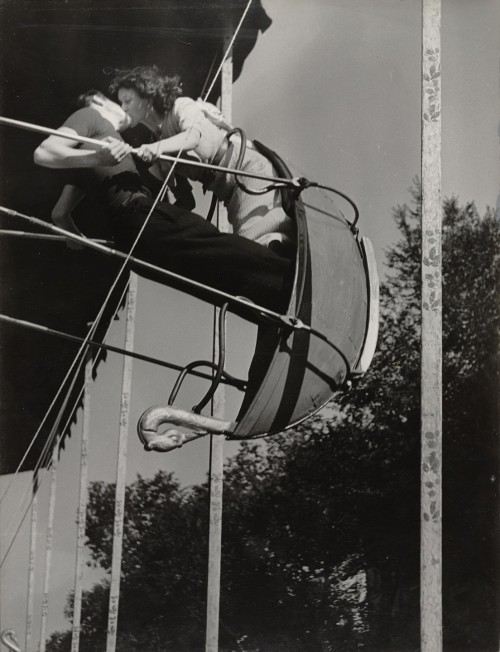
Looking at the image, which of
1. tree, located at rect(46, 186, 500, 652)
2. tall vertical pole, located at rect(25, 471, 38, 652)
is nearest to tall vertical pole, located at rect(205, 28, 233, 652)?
tree, located at rect(46, 186, 500, 652)

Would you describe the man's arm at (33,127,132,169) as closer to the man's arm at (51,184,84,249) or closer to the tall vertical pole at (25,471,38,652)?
the man's arm at (51,184,84,249)

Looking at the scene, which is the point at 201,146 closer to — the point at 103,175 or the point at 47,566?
the point at 103,175

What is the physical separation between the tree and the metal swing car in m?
0.16

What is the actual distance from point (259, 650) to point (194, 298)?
1.54 metres

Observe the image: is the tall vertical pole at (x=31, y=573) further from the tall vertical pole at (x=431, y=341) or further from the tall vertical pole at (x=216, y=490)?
the tall vertical pole at (x=431, y=341)

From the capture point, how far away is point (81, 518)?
4047 mm

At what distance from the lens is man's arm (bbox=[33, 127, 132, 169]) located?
3.97 m

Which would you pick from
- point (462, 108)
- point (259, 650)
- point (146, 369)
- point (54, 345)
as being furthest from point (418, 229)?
point (259, 650)

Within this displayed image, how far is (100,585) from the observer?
159 inches

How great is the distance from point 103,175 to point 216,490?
1483mm

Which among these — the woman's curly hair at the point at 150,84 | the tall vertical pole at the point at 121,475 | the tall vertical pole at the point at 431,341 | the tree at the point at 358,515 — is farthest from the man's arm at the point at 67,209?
the tall vertical pole at the point at 431,341

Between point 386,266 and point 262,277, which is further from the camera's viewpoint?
point 386,266

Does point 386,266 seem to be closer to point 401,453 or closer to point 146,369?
point 401,453

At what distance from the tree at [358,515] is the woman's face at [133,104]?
1.28 metres
